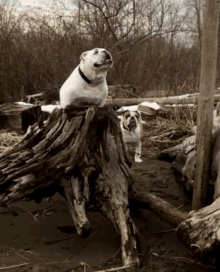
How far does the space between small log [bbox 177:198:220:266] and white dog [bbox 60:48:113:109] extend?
1.69 m

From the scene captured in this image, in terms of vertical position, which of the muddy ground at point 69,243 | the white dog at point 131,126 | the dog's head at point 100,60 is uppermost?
the dog's head at point 100,60

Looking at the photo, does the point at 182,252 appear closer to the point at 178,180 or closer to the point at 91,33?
the point at 178,180

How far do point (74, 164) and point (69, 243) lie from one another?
27.9 inches

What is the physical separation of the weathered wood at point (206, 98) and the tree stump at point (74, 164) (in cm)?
70

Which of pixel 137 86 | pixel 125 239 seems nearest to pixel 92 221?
pixel 125 239

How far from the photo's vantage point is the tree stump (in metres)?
2.93

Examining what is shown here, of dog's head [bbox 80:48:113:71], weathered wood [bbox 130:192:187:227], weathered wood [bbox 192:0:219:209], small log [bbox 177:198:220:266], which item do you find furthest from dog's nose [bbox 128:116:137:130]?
small log [bbox 177:198:220:266]

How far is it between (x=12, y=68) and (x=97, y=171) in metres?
7.21

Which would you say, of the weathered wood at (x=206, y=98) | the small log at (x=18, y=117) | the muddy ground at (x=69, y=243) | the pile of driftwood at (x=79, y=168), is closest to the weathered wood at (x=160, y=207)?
Answer: the pile of driftwood at (x=79, y=168)

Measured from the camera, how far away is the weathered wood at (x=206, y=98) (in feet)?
8.85

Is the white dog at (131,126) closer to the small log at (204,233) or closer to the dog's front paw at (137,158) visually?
the dog's front paw at (137,158)

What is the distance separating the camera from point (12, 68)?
30.6 feet

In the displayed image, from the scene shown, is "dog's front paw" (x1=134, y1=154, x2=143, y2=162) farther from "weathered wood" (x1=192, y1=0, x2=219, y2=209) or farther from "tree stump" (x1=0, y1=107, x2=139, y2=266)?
"weathered wood" (x1=192, y1=0, x2=219, y2=209)

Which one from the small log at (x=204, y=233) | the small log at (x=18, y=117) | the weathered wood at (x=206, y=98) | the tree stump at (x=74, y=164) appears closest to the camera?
the small log at (x=204, y=233)
